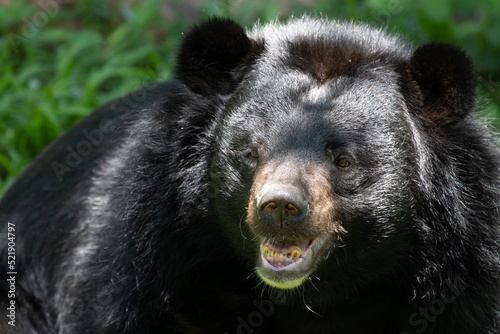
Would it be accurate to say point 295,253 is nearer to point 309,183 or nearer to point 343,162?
point 309,183

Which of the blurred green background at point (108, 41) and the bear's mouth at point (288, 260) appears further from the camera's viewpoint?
the blurred green background at point (108, 41)

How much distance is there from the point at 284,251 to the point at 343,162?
613 millimetres

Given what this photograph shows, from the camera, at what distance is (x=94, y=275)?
5.67 m

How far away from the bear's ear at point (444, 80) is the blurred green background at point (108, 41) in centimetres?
390

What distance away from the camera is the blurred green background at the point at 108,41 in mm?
8844

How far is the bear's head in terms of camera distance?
4.64m

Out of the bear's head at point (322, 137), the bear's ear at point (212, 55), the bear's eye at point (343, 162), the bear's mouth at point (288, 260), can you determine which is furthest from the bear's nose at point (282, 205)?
the bear's ear at point (212, 55)

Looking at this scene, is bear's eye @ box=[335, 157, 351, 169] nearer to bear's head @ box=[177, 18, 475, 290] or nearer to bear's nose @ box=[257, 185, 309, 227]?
bear's head @ box=[177, 18, 475, 290]

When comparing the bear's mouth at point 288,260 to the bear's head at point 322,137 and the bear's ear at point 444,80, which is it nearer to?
the bear's head at point 322,137

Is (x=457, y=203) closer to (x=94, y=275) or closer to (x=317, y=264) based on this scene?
(x=317, y=264)

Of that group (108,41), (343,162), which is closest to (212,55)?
(343,162)

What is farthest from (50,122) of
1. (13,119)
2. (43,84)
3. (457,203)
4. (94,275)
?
(457,203)

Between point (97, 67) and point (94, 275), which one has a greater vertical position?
point (97, 67)

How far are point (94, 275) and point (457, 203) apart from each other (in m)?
2.47
